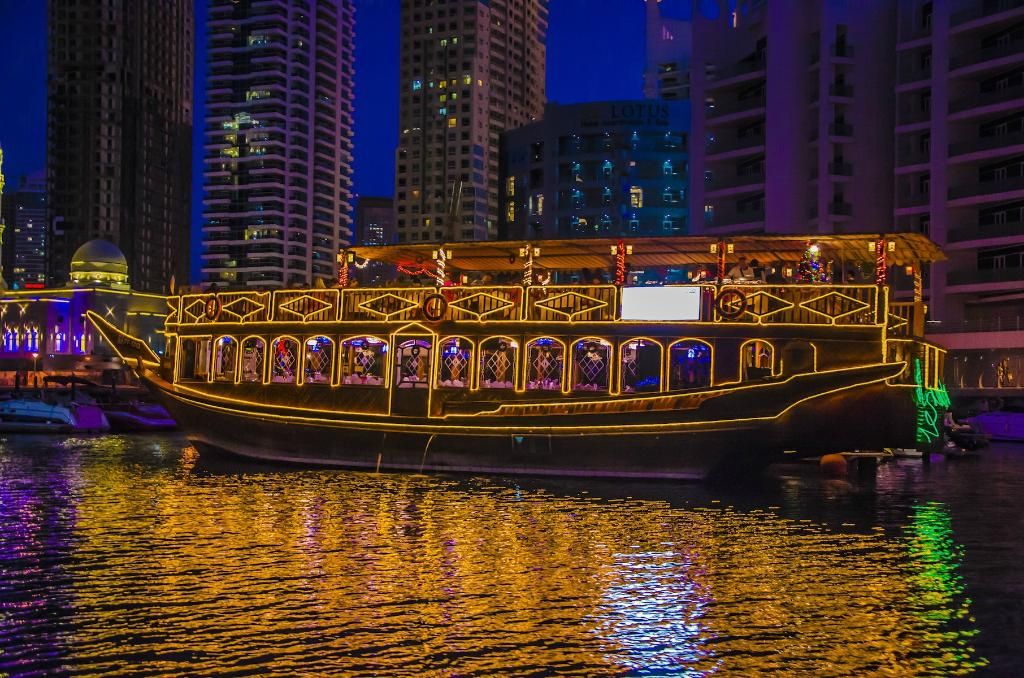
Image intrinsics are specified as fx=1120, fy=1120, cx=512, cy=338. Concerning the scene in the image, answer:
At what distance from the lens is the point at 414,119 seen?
15875cm

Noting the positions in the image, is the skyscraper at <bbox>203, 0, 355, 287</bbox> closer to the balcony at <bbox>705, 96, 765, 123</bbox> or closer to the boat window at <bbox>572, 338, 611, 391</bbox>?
the balcony at <bbox>705, 96, 765, 123</bbox>

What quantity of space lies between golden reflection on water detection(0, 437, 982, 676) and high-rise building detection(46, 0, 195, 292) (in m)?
140

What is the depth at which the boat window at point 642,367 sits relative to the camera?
26.6 metres

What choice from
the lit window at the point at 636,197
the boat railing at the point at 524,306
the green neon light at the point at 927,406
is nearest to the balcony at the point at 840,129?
the lit window at the point at 636,197

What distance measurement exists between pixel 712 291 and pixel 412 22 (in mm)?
145334

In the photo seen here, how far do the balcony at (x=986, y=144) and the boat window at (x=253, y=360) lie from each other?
1505 inches

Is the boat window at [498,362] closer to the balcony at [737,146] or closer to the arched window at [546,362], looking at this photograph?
the arched window at [546,362]

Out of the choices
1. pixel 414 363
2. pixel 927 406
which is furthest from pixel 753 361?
pixel 414 363

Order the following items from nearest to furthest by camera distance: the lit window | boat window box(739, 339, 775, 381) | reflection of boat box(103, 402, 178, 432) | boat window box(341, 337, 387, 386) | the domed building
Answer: boat window box(739, 339, 775, 381), boat window box(341, 337, 387, 386), reflection of boat box(103, 402, 178, 432), the lit window, the domed building

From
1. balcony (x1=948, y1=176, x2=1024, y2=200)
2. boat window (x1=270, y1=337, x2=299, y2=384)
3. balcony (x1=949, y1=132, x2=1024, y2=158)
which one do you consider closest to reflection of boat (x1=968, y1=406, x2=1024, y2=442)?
balcony (x1=948, y1=176, x2=1024, y2=200)

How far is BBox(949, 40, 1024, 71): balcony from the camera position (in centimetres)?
5328

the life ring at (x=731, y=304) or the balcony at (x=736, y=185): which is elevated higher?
the balcony at (x=736, y=185)

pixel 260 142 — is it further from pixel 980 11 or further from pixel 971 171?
pixel 971 171

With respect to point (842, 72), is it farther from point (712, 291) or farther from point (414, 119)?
point (414, 119)
